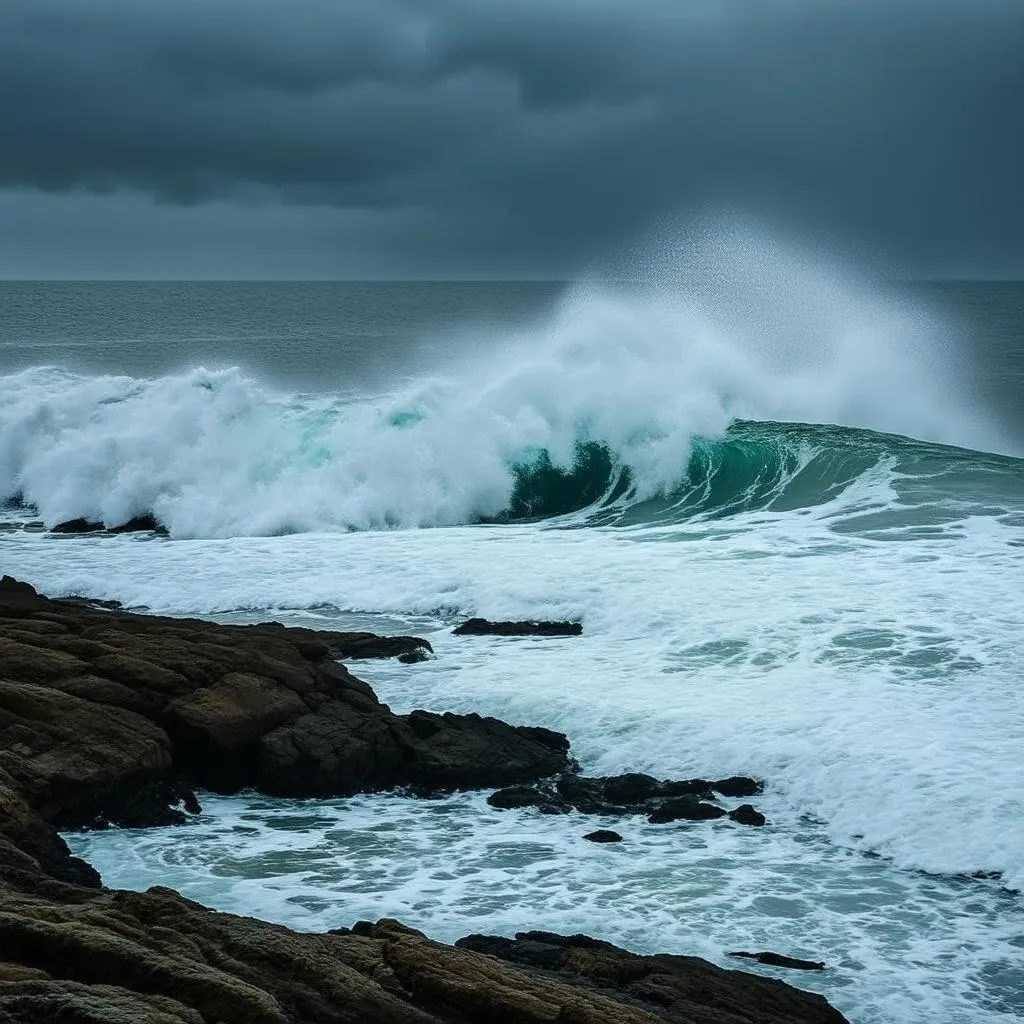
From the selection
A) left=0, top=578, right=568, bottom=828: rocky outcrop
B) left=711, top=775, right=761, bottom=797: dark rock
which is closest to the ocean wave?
left=0, top=578, right=568, bottom=828: rocky outcrop

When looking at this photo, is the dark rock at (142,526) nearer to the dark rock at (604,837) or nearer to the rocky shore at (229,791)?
the rocky shore at (229,791)

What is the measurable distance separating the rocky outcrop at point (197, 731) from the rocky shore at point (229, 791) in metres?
0.02

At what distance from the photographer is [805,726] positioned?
432 inches

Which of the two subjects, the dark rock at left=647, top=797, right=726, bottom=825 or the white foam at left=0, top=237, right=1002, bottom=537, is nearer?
the dark rock at left=647, top=797, right=726, bottom=825

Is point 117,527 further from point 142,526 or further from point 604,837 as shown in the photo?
point 604,837

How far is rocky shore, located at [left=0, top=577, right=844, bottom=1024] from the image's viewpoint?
507cm

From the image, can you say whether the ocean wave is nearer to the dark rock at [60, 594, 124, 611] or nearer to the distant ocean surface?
the distant ocean surface

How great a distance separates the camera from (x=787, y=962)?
728 centimetres

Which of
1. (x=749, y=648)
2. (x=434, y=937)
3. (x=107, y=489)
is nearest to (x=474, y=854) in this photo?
(x=434, y=937)

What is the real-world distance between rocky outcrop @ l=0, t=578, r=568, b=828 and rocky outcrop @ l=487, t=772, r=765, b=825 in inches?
14.8

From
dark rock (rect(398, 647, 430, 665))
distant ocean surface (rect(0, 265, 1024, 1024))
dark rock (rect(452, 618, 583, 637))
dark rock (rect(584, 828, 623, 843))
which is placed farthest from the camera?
dark rock (rect(452, 618, 583, 637))

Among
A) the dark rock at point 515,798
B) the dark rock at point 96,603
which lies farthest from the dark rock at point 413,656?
the dark rock at point 96,603

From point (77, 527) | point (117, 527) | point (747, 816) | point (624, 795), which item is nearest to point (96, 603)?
point (117, 527)

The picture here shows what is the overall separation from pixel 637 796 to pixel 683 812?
48 centimetres
